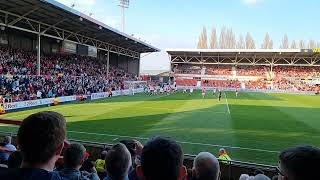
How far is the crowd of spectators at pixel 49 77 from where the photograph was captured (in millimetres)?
32656

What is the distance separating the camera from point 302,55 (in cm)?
8338

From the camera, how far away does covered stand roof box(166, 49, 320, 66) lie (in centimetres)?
8225

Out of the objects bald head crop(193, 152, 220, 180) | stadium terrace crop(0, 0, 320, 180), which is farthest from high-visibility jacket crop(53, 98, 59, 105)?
bald head crop(193, 152, 220, 180)

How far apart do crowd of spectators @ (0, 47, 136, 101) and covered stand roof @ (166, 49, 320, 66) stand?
3324cm

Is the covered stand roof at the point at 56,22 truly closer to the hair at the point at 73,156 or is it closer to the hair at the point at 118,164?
the hair at the point at 73,156

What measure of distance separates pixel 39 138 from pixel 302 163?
179 cm

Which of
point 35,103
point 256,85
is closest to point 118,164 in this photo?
point 35,103

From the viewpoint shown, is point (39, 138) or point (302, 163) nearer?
point (302, 163)

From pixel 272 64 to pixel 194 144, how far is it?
75.8 meters

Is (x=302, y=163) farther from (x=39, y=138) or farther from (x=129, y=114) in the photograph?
(x=129, y=114)

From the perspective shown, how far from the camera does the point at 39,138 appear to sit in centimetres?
250

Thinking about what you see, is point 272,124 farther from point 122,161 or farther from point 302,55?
point 302,55

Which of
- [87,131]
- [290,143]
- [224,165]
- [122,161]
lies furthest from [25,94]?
[122,161]

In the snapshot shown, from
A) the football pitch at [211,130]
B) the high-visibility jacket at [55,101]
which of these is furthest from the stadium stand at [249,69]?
the football pitch at [211,130]
